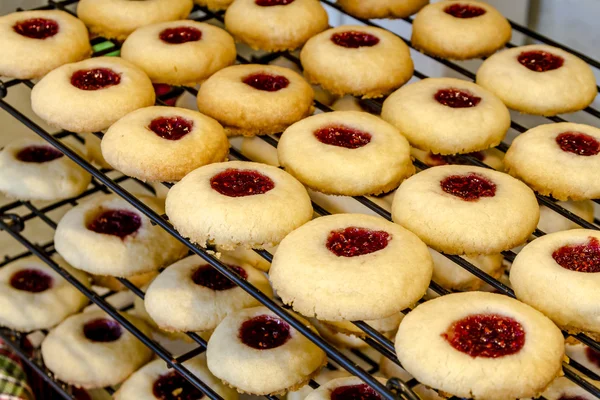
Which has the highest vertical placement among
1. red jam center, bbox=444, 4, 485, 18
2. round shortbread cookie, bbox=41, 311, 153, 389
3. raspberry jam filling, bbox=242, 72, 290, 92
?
red jam center, bbox=444, 4, 485, 18

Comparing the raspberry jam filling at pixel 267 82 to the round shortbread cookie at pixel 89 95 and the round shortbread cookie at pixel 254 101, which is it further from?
the round shortbread cookie at pixel 89 95

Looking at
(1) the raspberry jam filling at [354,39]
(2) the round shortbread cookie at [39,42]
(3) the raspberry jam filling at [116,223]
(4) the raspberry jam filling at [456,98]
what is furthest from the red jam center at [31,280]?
(4) the raspberry jam filling at [456,98]

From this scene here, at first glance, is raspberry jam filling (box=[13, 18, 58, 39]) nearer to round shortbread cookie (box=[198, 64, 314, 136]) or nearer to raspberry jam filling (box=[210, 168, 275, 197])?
round shortbread cookie (box=[198, 64, 314, 136])

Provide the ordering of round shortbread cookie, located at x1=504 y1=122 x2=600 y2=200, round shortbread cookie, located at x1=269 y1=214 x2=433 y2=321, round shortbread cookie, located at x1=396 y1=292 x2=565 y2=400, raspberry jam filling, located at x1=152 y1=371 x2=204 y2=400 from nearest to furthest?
1. round shortbread cookie, located at x1=396 y1=292 x2=565 y2=400
2. round shortbread cookie, located at x1=269 y1=214 x2=433 y2=321
3. round shortbread cookie, located at x1=504 y1=122 x2=600 y2=200
4. raspberry jam filling, located at x1=152 y1=371 x2=204 y2=400

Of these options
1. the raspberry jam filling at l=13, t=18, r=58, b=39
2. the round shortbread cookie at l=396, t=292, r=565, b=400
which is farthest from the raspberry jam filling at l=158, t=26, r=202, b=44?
the round shortbread cookie at l=396, t=292, r=565, b=400

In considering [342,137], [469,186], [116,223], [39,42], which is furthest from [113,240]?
[469,186]

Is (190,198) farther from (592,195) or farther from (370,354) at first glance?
(370,354)
